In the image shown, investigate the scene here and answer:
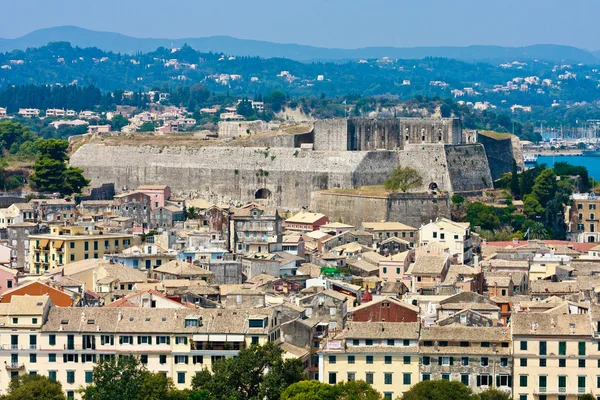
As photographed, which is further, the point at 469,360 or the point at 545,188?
the point at 545,188

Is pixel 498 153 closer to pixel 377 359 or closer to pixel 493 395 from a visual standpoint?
pixel 377 359

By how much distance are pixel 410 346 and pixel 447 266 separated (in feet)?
37.3

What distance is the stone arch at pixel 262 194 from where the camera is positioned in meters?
72.6

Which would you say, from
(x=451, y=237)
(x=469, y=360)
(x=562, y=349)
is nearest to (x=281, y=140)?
(x=451, y=237)

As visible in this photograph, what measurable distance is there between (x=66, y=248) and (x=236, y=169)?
22.3 m

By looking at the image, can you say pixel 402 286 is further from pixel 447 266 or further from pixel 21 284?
pixel 21 284

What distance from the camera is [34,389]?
1356 inches

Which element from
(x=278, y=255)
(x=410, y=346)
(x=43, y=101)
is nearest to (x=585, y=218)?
(x=278, y=255)

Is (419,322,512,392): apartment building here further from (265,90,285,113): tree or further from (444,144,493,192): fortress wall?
(265,90,285,113): tree

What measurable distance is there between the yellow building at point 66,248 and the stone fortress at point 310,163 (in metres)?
17.3

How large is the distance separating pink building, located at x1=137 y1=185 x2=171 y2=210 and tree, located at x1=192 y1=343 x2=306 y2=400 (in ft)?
108

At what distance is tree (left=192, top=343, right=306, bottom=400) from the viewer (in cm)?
3466

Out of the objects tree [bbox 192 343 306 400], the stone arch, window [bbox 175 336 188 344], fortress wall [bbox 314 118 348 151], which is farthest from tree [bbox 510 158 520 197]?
tree [bbox 192 343 306 400]

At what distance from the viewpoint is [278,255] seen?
50531 mm
